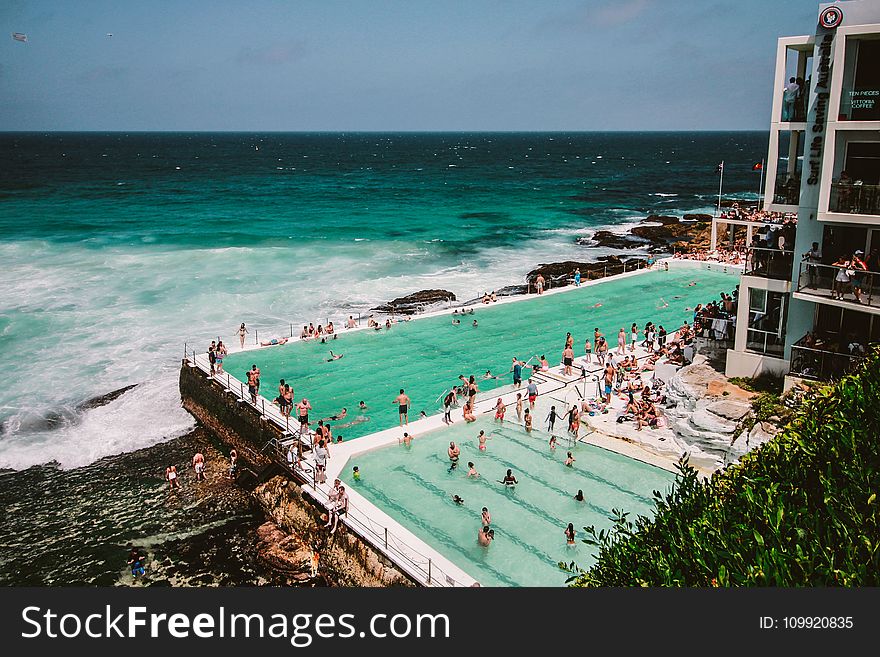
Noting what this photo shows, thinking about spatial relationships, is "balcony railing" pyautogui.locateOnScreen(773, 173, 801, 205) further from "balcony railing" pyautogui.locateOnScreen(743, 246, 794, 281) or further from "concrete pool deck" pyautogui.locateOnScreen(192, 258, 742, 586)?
"concrete pool deck" pyautogui.locateOnScreen(192, 258, 742, 586)

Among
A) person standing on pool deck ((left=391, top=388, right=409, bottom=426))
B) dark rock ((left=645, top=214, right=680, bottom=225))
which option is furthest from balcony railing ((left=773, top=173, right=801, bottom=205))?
dark rock ((left=645, top=214, right=680, bottom=225))

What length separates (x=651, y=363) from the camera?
26.8 metres

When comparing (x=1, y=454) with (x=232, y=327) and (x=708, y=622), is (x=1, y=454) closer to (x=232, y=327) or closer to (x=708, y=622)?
(x=232, y=327)

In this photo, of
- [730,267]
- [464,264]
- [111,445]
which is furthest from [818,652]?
[464,264]

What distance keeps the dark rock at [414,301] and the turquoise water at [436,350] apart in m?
3.49

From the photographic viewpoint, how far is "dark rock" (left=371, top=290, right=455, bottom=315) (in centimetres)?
4141

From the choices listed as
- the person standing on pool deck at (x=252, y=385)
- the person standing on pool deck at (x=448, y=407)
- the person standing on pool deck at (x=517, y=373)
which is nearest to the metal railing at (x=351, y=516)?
the person standing on pool deck at (x=252, y=385)

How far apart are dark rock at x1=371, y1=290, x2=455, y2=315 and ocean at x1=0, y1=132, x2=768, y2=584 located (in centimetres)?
158

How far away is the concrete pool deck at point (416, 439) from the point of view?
1542 cm

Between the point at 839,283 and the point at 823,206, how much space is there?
1953mm

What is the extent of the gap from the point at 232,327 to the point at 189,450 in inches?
523

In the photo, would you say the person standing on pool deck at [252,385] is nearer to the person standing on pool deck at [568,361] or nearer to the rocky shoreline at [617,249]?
the person standing on pool deck at [568,361]

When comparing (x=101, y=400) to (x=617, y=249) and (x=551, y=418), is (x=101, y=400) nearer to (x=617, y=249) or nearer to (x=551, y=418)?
(x=551, y=418)

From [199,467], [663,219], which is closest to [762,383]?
[199,467]
